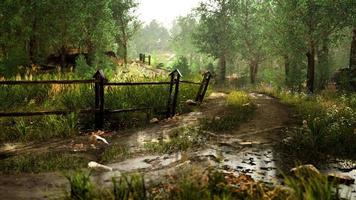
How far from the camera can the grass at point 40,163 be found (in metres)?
6.29

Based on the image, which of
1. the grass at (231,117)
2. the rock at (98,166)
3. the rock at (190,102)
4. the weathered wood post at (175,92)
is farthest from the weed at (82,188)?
the rock at (190,102)

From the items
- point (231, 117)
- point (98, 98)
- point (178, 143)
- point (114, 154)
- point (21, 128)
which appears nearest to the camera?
point (114, 154)

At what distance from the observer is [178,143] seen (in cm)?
→ 792

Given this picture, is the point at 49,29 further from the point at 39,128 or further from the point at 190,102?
the point at 39,128

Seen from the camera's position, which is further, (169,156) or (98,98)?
(98,98)

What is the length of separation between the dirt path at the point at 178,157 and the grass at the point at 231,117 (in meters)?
0.29

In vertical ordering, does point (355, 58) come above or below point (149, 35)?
below

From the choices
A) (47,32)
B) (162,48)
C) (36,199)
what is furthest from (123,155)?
(162,48)

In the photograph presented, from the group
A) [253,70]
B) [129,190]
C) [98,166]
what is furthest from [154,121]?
[253,70]

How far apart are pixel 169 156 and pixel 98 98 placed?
8.74 ft

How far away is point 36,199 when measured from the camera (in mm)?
4980

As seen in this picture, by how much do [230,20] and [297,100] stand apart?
23.9m

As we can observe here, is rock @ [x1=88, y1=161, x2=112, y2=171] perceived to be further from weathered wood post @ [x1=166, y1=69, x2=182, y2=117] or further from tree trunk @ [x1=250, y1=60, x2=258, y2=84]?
tree trunk @ [x1=250, y1=60, x2=258, y2=84]

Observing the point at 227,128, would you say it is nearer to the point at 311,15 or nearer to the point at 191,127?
the point at 191,127
